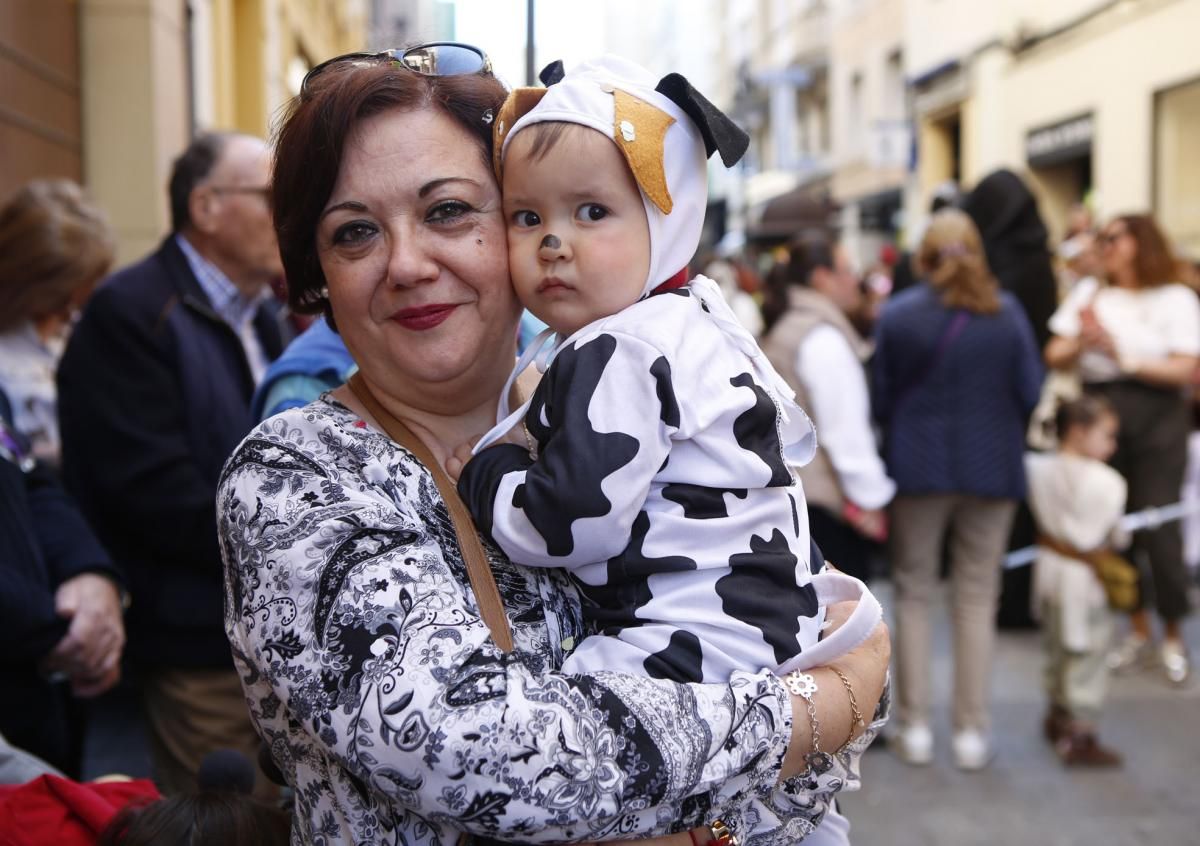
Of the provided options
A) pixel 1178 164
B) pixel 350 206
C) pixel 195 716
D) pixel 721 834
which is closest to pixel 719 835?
pixel 721 834

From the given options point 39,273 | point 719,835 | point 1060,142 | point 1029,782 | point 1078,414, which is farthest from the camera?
point 1060,142

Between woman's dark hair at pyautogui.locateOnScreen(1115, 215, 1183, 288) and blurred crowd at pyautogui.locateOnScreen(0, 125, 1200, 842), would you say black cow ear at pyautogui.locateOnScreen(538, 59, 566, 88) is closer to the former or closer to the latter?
blurred crowd at pyautogui.locateOnScreen(0, 125, 1200, 842)

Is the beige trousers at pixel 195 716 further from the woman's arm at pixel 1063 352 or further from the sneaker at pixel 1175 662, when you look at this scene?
the woman's arm at pixel 1063 352

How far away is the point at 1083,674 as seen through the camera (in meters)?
5.66

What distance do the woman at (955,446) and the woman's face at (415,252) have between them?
392 centimetres

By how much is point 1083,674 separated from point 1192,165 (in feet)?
32.0

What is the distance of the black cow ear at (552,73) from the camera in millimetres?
2004

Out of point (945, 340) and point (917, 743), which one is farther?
point (917, 743)

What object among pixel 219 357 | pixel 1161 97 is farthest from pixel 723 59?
pixel 219 357

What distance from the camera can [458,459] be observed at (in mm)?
1973

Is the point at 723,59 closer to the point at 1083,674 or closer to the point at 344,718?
the point at 1083,674

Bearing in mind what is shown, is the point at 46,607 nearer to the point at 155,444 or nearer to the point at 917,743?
the point at 155,444

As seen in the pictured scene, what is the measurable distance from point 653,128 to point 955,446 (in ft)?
13.0

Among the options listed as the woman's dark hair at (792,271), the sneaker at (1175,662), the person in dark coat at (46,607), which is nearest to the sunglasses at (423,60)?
the person in dark coat at (46,607)
